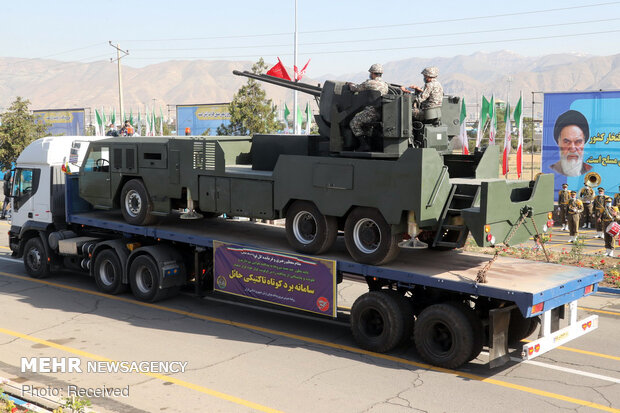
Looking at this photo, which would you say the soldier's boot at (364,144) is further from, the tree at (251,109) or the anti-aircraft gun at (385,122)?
the tree at (251,109)

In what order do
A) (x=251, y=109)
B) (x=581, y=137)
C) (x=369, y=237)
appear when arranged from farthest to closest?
1. (x=251, y=109)
2. (x=581, y=137)
3. (x=369, y=237)

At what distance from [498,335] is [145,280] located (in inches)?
275

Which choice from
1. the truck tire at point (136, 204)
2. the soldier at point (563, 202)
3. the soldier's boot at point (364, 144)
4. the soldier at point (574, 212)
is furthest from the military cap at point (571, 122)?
the truck tire at point (136, 204)

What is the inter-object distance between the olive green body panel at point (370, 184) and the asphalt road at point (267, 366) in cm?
208

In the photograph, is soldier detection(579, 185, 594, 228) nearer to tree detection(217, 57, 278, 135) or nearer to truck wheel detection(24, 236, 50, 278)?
tree detection(217, 57, 278, 135)

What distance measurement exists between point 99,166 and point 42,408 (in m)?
7.18

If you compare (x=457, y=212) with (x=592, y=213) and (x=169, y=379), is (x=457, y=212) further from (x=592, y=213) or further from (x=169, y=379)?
(x=592, y=213)

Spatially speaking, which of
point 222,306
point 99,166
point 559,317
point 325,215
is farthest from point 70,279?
point 559,317

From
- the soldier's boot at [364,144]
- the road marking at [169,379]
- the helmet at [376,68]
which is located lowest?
the road marking at [169,379]

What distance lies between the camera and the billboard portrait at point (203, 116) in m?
46.6

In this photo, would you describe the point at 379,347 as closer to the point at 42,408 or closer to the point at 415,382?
the point at 415,382

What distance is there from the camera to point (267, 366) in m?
8.87

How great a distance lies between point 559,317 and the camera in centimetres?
870

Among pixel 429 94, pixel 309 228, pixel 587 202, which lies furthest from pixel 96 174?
pixel 587 202
